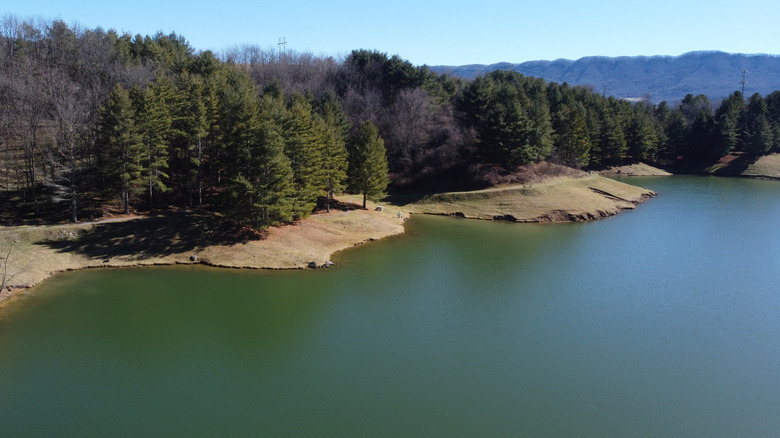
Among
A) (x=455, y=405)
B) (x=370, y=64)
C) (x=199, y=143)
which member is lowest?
(x=455, y=405)

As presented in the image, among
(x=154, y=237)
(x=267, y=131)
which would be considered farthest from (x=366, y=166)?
(x=154, y=237)

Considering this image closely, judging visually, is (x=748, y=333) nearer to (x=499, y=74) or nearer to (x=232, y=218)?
(x=232, y=218)

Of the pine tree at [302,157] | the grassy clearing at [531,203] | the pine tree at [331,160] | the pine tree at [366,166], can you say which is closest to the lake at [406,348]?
the pine tree at [302,157]

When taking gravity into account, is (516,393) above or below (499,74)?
below

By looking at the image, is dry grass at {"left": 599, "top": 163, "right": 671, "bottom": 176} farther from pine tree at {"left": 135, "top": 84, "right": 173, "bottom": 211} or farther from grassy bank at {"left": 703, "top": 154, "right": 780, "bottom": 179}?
pine tree at {"left": 135, "top": 84, "right": 173, "bottom": 211}

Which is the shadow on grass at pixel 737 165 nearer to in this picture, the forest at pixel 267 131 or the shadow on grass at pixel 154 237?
the forest at pixel 267 131

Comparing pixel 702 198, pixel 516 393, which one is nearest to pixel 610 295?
pixel 516 393
